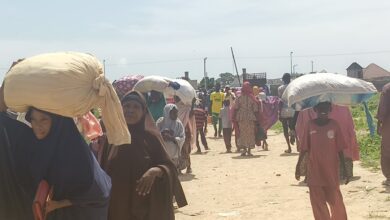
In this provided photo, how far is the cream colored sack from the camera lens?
3.20 meters

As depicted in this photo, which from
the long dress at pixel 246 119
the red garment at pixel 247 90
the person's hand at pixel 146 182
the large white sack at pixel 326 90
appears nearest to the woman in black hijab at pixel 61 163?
the person's hand at pixel 146 182

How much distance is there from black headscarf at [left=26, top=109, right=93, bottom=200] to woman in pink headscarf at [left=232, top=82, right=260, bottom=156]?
1062cm

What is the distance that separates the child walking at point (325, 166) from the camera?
6137 mm

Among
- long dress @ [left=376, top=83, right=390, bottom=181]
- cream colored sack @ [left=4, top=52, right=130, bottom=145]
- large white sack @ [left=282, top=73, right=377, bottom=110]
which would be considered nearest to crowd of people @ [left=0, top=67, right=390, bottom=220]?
cream colored sack @ [left=4, top=52, right=130, bottom=145]

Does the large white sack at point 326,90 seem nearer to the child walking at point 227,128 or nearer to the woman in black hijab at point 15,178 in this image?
the woman in black hijab at point 15,178

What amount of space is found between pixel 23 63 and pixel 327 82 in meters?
4.20

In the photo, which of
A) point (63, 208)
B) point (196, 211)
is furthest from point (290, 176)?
point (63, 208)

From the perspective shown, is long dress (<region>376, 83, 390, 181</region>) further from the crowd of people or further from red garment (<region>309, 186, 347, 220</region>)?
red garment (<region>309, 186, 347, 220</region>)

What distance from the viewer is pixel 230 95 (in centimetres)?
1917

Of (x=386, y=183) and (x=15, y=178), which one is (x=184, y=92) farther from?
(x=15, y=178)

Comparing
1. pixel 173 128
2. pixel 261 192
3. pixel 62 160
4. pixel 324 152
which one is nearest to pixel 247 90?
pixel 261 192

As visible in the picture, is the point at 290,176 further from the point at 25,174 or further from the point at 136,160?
the point at 25,174

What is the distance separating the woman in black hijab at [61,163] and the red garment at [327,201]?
333 cm

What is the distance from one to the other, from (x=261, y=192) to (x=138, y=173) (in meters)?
5.11
